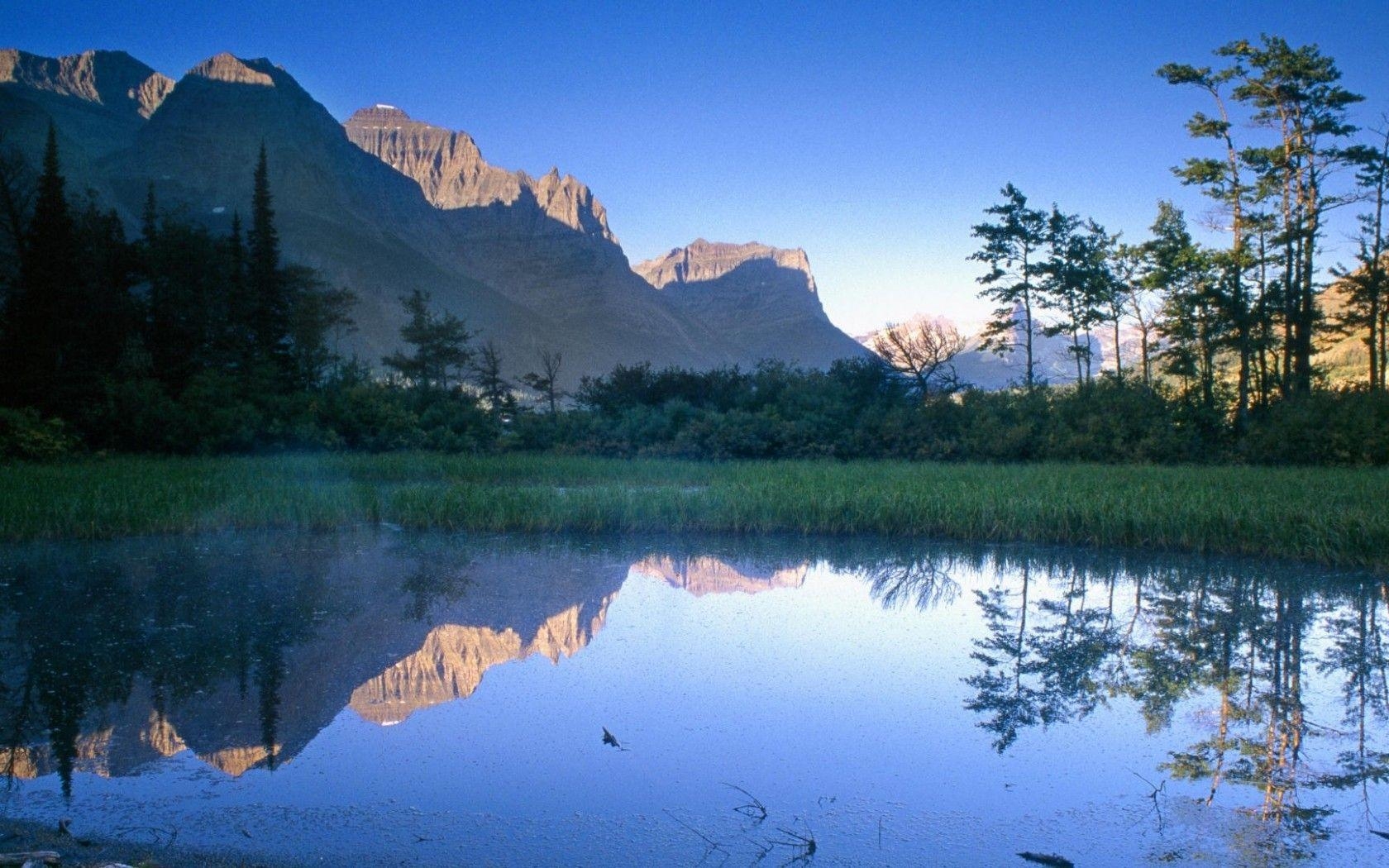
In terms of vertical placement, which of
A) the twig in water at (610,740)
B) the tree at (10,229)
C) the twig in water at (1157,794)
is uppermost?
the tree at (10,229)

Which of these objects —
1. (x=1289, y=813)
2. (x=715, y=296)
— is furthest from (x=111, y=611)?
(x=715, y=296)

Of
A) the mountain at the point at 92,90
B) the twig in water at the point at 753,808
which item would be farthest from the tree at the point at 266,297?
the mountain at the point at 92,90

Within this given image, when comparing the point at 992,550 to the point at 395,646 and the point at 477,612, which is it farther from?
the point at 395,646

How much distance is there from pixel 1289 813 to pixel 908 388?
23.2m

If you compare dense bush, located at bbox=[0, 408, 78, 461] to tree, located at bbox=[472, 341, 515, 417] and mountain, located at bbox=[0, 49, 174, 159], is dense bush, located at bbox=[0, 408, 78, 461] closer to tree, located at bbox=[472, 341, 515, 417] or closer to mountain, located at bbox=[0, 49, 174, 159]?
tree, located at bbox=[472, 341, 515, 417]

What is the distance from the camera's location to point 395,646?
707 cm

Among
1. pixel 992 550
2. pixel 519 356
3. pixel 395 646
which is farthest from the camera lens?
pixel 519 356

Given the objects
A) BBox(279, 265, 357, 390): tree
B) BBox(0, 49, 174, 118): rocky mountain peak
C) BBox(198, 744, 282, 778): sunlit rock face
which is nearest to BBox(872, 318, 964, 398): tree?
BBox(279, 265, 357, 390): tree

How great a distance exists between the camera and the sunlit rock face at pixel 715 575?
9.78m

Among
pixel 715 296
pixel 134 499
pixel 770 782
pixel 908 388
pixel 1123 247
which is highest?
pixel 715 296

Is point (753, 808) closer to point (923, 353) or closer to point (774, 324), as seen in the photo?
point (923, 353)

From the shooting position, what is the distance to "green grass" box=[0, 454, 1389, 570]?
11.3 metres

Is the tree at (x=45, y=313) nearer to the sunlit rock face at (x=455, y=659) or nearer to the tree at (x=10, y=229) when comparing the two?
the tree at (x=10, y=229)

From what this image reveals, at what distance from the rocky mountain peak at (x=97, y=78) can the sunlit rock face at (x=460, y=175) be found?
3563cm
